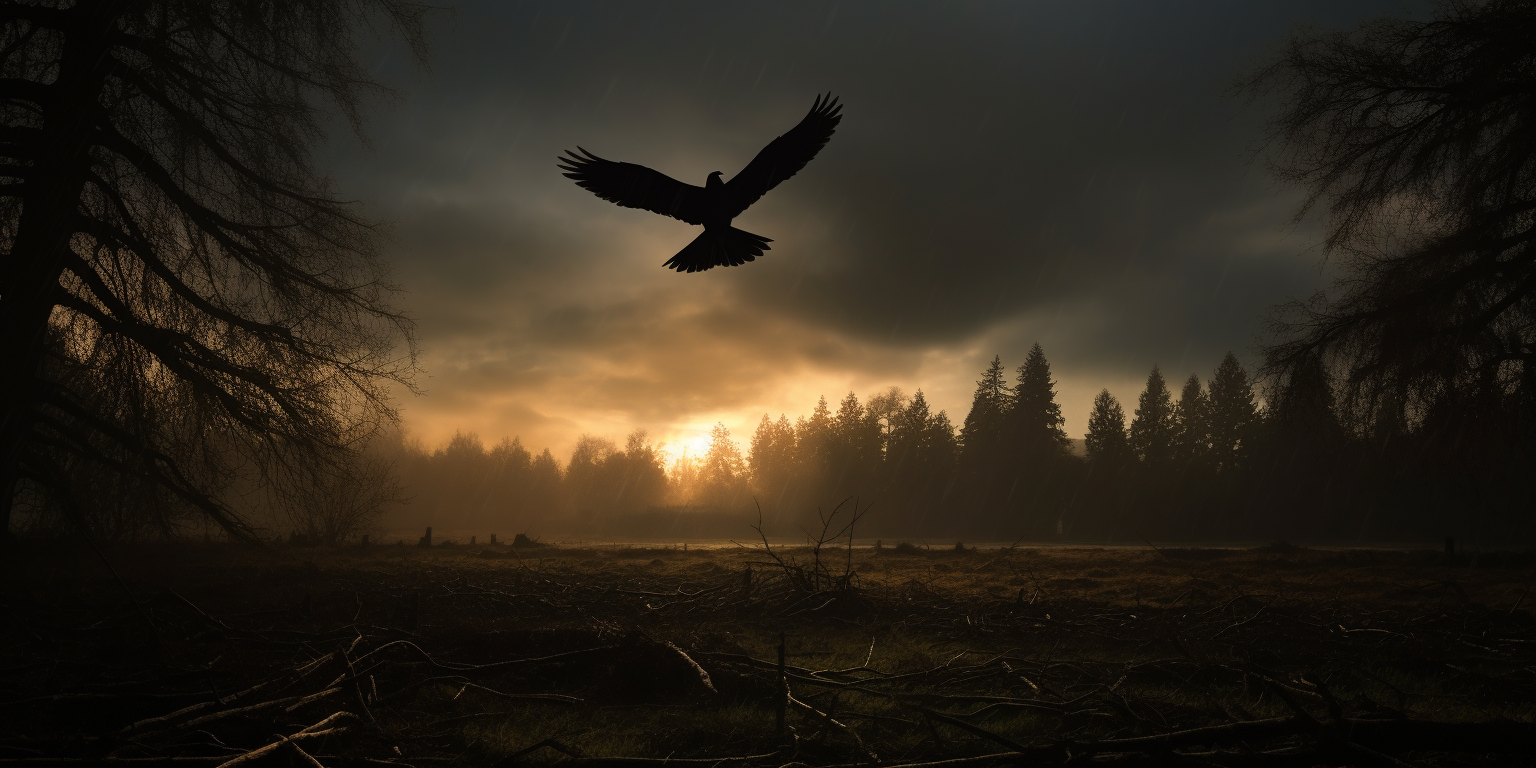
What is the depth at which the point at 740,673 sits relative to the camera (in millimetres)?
5723

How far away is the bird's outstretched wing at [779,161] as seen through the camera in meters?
3.99

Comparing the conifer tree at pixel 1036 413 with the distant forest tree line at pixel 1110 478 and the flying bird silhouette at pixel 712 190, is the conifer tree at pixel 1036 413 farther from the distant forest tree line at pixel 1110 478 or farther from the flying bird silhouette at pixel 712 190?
the flying bird silhouette at pixel 712 190

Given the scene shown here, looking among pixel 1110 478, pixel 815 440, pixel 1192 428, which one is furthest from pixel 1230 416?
pixel 815 440

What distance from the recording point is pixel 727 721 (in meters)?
4.77

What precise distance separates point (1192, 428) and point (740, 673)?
165 feet

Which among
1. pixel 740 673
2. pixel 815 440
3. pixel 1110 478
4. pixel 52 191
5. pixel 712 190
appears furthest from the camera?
pixel 815 440

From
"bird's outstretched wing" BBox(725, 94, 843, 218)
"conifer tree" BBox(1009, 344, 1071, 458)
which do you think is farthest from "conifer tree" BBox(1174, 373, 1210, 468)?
"bird's outstretched wing" BBox(725, 94, 843, 218)

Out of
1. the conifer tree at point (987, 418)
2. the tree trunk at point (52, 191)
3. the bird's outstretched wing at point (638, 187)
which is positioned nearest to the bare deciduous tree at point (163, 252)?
the tree trunk at point (52, 191)

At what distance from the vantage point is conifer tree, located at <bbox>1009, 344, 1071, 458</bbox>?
43.9 meters

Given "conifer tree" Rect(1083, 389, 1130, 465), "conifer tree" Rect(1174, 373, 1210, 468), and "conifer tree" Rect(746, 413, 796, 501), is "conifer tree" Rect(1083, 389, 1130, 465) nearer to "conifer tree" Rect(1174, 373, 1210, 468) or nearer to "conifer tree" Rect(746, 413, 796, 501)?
"conifer tree" Rect(1174, 373, 1210, 468)

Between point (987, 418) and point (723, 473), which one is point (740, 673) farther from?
point (723, 473)

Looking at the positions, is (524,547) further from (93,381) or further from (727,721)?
(727,721)

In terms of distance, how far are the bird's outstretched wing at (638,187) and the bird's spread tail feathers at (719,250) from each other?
132 millimetres

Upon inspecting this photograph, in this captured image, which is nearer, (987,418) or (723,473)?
(987,418)
